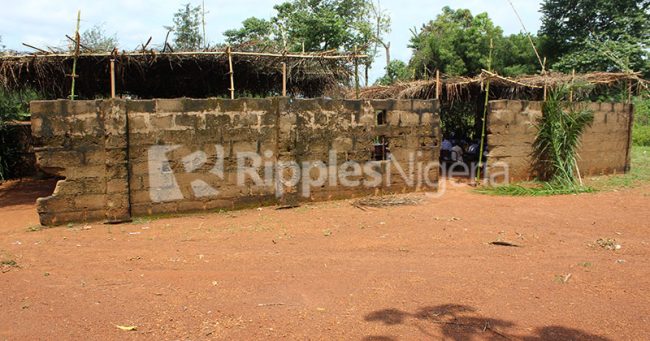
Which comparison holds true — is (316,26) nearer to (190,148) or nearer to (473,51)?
(473,51)

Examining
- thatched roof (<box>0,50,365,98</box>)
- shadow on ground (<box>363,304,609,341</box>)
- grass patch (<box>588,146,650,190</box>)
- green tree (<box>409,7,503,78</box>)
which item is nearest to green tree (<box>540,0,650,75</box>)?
green tree (<box>409,7,503,78</box>)

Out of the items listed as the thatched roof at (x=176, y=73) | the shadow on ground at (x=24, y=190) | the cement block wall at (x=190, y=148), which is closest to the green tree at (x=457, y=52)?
the thatched roof at (x=176, y=73)

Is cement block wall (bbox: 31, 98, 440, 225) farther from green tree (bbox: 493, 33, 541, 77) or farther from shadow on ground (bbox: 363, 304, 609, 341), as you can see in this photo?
green tree (bbox: 493, 33, 541, 77)

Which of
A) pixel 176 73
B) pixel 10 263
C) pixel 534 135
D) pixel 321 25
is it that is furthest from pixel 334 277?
pixel 321 25

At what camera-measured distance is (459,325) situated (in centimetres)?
319

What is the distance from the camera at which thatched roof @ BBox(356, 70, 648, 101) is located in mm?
9873

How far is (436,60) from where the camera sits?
18.7m

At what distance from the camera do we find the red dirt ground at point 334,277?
3.19 meters

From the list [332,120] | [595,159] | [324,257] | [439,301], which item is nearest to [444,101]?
[595,159]

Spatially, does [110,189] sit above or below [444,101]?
below

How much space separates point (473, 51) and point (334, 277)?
52.6ft

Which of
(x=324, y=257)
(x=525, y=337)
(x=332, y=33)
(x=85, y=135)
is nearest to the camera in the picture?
(x=525, y=337)

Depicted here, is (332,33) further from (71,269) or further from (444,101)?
(71,269)

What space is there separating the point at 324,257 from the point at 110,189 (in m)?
3.36
